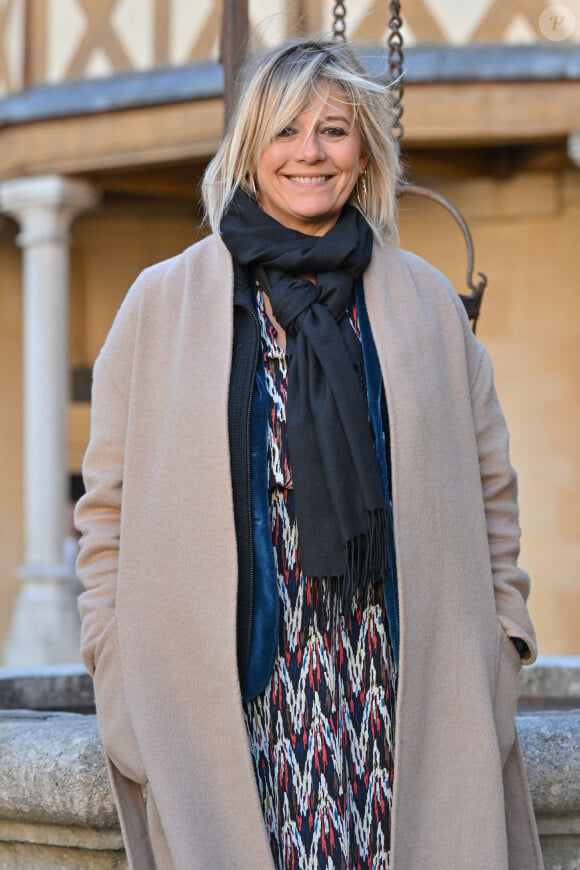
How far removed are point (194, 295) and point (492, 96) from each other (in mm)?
7119

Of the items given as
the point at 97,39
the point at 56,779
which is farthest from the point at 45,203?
the point at 56,779

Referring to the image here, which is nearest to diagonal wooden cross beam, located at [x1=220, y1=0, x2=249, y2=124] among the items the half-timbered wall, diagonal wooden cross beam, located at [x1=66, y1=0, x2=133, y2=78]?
the half-timbered wall

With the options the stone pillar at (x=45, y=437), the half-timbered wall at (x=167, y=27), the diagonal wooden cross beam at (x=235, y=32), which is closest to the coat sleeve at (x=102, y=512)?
the diagonal wooden cross beam at (x=235, y=32)

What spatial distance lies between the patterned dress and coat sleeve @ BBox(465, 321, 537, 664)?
227 mm

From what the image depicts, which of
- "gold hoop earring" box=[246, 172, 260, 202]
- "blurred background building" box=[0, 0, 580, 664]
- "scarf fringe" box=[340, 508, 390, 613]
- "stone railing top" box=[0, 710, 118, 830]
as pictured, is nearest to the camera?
"scarf fringe" box=[340, 508, 390, 613]

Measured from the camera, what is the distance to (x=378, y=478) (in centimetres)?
239

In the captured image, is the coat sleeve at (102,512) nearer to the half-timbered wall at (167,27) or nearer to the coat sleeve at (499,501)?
the coat sleeve at (499,501)

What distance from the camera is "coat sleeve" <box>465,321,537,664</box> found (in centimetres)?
256

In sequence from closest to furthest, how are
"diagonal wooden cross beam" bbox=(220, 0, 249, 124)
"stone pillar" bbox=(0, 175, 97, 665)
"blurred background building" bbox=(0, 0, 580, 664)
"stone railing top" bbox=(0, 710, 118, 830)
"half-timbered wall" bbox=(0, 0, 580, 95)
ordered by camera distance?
"stone railing top" bbox=(0, 710, 118, 830) → "diagonal wooden cross beam" bbox=(220, 0, 249, 124) → "blurred background building" bbox=(0, 0, 580, 664) → "half-timbered wall" bbox=(0, 0, 580, 95) → "stone pillar" bbox=(0, 175, 97, 665)

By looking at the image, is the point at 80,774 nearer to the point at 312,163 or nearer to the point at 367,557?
the point at 367,557

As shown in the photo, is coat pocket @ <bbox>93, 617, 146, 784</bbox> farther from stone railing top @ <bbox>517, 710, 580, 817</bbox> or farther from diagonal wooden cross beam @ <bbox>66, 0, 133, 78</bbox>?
diagonal wooden cross beam @ <bbox>66, 0, 133, 78</bbox>

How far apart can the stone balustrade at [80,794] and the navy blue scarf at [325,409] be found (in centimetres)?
71

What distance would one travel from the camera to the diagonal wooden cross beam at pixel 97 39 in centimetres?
1022

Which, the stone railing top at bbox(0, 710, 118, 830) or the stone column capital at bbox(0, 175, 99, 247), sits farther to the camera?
the stone column capital at bbox(0, 175, 99, 247)
